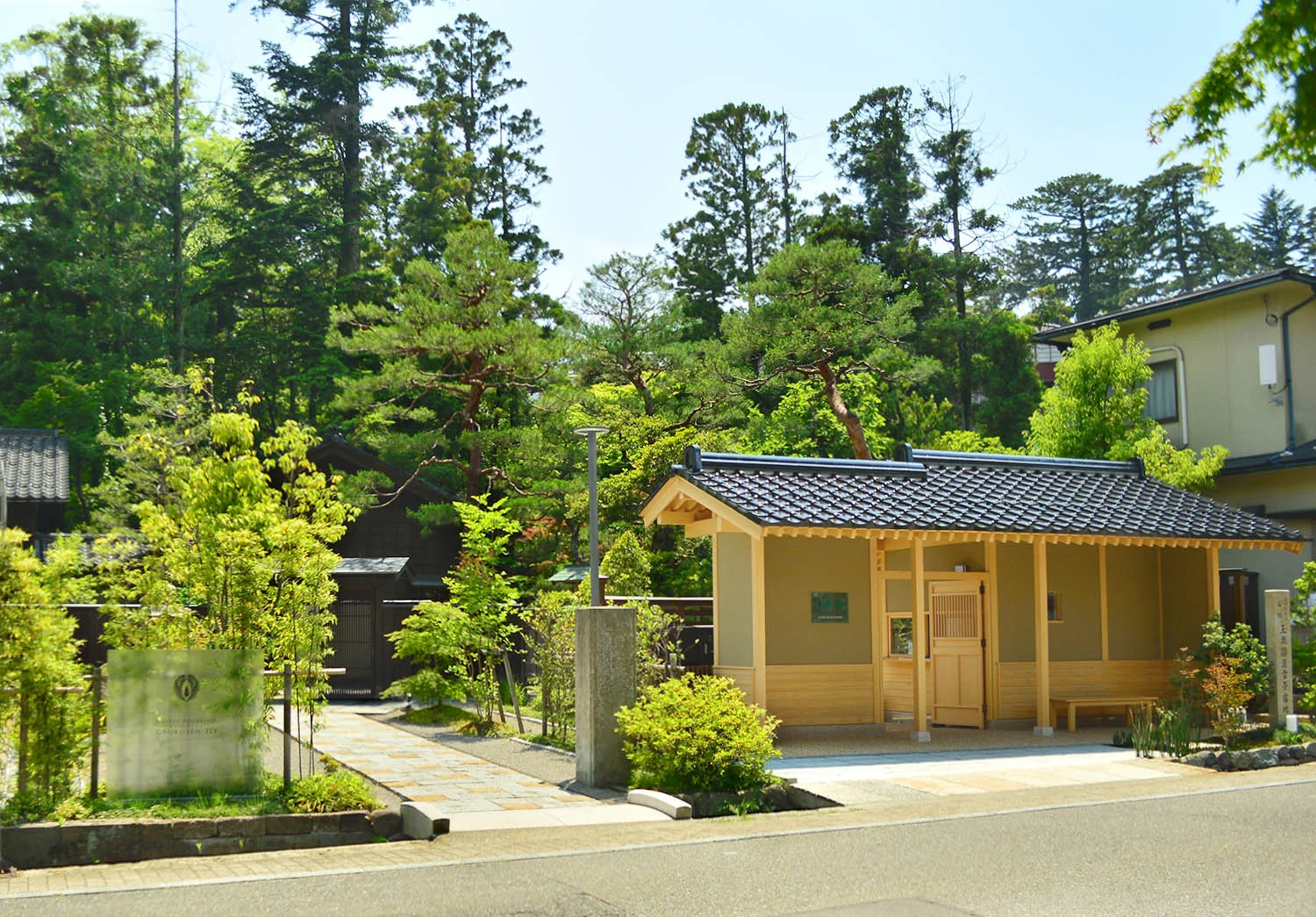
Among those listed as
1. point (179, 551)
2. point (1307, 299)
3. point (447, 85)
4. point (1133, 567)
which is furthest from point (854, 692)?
point (447, 85)

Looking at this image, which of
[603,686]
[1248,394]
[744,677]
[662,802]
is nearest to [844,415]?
[1248,394]

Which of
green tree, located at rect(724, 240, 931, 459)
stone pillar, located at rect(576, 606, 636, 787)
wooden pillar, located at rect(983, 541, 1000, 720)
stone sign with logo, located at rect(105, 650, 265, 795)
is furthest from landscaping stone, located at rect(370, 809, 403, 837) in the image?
green tree, located at rect(724, 240, 931, 459)

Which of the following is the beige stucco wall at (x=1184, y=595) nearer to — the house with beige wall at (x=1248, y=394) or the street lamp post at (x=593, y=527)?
the house with beige wall at (x=1248, y=394)

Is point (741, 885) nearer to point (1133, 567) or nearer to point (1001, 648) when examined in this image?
point (1001, 648)

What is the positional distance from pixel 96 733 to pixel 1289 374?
861 inches

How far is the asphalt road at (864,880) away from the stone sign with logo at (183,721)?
2301 mm

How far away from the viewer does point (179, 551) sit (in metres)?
10.4

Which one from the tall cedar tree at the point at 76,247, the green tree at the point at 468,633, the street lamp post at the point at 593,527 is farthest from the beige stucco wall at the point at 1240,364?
the tall cedar tree at the point at 76,247

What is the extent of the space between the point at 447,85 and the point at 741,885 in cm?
3954

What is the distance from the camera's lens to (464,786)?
1233 centimetres

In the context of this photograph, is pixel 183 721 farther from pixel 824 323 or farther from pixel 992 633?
pixel 824 323

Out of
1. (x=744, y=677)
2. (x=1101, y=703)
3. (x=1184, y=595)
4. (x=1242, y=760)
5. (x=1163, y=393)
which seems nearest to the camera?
(x=1242, y=760)

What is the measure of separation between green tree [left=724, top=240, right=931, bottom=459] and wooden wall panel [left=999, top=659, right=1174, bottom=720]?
1245cm

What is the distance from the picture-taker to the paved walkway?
10.6 m
